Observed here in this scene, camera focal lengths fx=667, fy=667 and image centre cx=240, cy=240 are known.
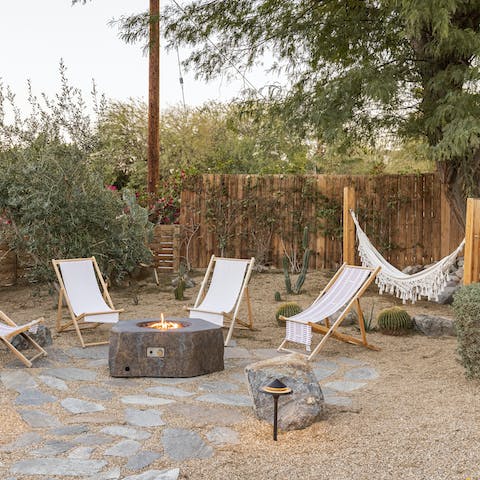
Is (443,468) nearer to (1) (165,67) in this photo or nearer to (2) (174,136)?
(1) (165,67)

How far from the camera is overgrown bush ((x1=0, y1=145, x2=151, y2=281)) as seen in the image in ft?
27.8

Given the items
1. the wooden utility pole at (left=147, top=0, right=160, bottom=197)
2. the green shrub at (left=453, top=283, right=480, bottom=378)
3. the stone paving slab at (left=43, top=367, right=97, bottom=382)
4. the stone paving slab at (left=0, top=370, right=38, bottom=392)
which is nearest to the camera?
the green shrub at (left=453, top=283, right=480, bottom=378)

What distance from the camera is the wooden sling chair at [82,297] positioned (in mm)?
6344

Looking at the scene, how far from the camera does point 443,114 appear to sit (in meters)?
8.37

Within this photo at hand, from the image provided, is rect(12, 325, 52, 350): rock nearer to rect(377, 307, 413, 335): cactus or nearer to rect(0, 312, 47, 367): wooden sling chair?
rect(0, 312, 47, 367): wooden sling chair

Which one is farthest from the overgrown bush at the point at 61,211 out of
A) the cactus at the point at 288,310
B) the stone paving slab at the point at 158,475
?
the stone paving slab at the point at 158,475

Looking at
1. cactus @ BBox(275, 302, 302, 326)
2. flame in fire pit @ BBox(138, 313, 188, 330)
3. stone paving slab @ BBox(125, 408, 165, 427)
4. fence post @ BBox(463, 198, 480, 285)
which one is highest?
fence post @ BBox(463, 198, 480, 285)

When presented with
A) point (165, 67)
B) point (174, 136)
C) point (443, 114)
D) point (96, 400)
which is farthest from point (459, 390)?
point (174, 136)

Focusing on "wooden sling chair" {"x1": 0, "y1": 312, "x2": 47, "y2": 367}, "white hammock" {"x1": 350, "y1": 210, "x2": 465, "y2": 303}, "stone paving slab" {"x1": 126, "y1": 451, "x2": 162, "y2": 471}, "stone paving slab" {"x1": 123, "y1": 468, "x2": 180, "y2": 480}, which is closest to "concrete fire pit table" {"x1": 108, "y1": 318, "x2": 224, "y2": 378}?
"wooden sling chair" {"x1": 0, "y1": 312, "x2": 47, "y2": 367}

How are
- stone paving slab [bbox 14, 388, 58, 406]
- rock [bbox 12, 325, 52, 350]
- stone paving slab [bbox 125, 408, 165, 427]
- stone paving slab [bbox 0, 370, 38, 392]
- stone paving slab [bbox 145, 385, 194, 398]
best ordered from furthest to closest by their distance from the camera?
1. rock [bbox 12, 325, 52, 350]
2. stone paving slab [bbox 0, 370, 38, 392]
3. stone paving slab [bbox 145, 385, 194, 398]
4. stone paving slab [bbox 14, 388, 58, 406]
5. stone paving slab [bbox 125, 408, 165, 427]

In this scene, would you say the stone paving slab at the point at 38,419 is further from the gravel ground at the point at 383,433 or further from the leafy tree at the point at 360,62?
the leafy tree at the point at 360,62

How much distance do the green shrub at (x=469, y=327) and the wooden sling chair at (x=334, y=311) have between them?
120 cm

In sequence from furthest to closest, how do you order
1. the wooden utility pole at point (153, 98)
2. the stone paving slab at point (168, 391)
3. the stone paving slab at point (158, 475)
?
the wooden utility pole at point (153, 98) < the stone paving slab at point (168, 391) < the stone paving slab at point (158, 475)

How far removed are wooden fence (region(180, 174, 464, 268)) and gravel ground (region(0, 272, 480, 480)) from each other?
5114mm
